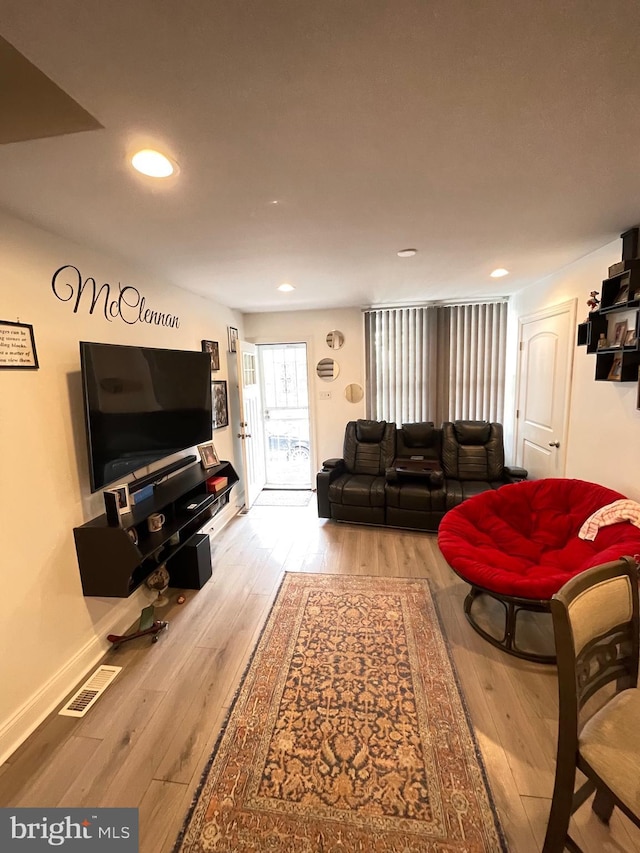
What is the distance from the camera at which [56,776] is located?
1474mm

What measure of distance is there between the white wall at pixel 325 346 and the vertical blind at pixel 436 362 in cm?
17

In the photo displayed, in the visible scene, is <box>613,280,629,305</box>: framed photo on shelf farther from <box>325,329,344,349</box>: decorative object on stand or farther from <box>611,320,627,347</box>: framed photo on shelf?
<box>325,329,344,349</box>: decorative object on stand

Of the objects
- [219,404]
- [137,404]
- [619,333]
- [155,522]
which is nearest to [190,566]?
[155,522]

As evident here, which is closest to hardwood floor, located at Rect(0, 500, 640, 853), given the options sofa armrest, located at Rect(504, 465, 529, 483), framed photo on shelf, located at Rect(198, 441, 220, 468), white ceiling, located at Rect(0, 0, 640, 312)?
framed photo on shelf, located at Rect(198, 441, 220, 468)

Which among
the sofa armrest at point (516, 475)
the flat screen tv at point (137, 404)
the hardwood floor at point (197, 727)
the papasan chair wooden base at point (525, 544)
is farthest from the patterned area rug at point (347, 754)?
the sofa armrest at point (516, 475)

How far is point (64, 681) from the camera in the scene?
1.87 meters

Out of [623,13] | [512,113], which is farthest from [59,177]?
[623,13]

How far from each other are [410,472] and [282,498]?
1793 millimetres

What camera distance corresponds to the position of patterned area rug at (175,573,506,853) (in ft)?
4.15

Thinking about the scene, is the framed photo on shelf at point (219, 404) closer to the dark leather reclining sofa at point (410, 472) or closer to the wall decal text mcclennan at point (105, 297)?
the wall decal text mcclennan at point (105, 297)

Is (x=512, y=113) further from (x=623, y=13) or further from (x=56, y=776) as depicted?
(x=56, y=776)

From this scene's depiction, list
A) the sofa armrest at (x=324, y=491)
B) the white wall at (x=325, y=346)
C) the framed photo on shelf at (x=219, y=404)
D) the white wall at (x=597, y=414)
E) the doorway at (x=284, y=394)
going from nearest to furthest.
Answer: the white wall at (x=597, y=414) → the framed photo on shelf at (x=219, y=404) → the sofa armrest at (x=324, y=491) → the white wall at (x=325, y=346) → the doorway at (x=284, y=394)

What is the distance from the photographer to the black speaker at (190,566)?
8.84 feet

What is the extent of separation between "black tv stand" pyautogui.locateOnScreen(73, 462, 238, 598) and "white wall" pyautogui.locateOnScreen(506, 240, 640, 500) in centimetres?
284
